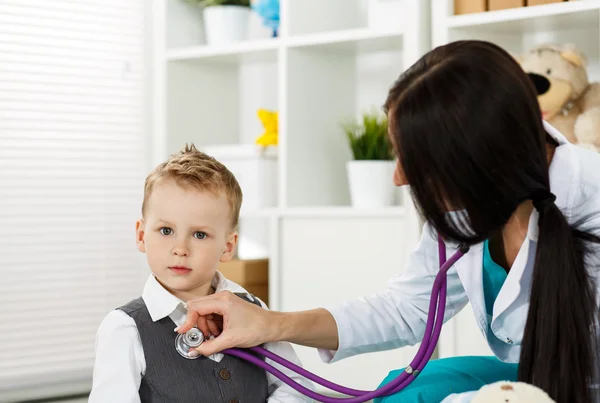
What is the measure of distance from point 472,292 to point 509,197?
0.30m

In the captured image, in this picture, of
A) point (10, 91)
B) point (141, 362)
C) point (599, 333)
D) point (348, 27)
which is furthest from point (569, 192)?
point (10, 91)

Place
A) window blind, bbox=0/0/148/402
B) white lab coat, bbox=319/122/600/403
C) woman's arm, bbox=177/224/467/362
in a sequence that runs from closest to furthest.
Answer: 1. white lab coat, bbox=319/122/600/403
2. woman's arm, bbox=177/224/467/362
3. window blind, bbox=0/0/148/402

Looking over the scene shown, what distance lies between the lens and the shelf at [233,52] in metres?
2.81

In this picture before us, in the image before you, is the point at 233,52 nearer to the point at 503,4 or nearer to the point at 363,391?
the point at 503,4

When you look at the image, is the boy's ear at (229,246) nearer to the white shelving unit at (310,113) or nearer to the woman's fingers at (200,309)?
the woman's fingers at (200,309)

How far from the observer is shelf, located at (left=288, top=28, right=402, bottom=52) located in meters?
2.60

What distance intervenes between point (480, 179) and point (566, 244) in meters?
0.16

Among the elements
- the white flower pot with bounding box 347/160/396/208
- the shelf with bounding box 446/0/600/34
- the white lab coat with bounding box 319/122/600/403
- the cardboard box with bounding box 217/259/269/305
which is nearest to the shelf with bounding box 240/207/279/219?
the cardboard box with bounding box 217/259/269/305

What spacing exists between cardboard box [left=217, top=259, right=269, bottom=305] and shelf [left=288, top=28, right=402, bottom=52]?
707mm

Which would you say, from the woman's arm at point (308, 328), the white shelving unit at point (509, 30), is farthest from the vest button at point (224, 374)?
the white shelving unit at point (509, 30)

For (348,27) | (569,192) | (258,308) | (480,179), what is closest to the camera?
(480,179)

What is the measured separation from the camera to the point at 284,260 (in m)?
2.75

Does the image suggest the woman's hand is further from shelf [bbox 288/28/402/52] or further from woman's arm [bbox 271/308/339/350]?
shelf [bbox 288/28/402/52]

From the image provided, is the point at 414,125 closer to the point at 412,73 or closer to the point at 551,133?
the point at 412,73
